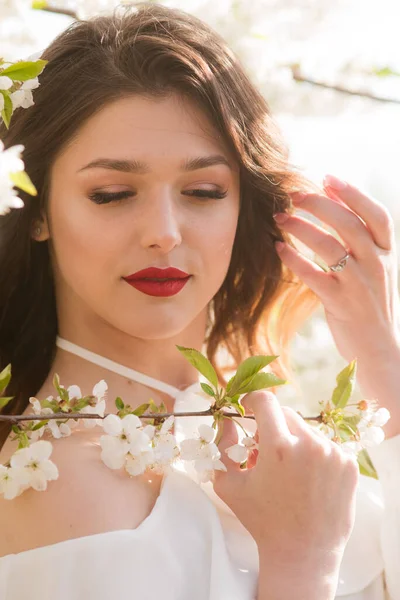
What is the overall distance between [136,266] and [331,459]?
1.69 ft

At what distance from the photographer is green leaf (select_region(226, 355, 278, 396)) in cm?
132

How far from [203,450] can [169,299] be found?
0.42 metres

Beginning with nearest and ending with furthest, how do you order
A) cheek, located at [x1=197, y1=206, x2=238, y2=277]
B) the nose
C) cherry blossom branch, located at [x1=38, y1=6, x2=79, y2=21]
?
the nose < cheek, located at [x1=197, y1=206, x2=238, y2=277] < cherry blossom branch, located at [x1=38, y1=6, x2=79, y2=21]

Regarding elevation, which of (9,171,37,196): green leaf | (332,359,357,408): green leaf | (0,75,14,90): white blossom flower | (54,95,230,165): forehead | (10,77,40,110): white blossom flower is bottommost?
→ (332,359,357,408): green leaf

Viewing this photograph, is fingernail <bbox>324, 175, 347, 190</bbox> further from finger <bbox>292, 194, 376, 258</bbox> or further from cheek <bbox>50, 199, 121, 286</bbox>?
cheek <bbox>50, 199, 121, 286</bbox>

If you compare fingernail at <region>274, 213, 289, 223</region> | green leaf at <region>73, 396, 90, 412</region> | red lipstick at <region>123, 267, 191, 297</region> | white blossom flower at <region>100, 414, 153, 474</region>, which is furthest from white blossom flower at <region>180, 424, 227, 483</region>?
fingernail at <region>274, 213, 289, 223</region>

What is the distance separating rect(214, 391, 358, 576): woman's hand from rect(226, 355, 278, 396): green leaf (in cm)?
15

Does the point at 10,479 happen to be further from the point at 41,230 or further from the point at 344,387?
the point at 41,230

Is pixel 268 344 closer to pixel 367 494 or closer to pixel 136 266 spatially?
pixel 367 494

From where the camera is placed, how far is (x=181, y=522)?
1568 millimetres

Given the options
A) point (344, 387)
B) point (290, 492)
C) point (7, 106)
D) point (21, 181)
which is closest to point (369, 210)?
point (344, 387)

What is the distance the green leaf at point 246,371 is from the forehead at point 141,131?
53cm

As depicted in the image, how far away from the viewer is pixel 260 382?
4.35 feet

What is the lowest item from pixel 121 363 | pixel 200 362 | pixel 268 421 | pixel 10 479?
pixel 121 363
